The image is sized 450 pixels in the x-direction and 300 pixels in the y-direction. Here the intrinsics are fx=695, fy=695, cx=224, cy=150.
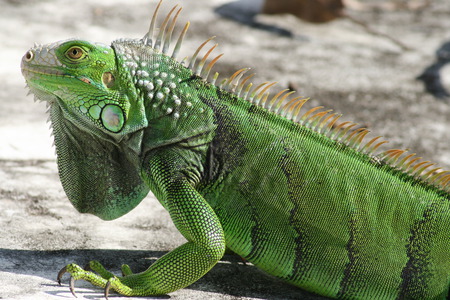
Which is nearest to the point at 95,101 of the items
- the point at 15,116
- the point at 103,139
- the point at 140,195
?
the point at 103,139

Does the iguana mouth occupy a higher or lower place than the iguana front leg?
higher

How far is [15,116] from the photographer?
27.2 ft

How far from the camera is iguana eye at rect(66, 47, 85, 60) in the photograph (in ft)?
15.6

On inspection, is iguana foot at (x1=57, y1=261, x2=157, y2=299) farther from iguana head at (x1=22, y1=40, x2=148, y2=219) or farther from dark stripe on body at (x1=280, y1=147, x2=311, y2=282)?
dark stripe on body at (x1=280, y1=147, x2=311, y2=282)

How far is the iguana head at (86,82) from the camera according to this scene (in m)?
4.76

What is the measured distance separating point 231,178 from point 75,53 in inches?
55.0

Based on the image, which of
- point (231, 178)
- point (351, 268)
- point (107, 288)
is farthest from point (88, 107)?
point (351, 268)

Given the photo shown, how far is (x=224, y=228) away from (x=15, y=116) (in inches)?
168

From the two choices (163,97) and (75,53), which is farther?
(163,97)

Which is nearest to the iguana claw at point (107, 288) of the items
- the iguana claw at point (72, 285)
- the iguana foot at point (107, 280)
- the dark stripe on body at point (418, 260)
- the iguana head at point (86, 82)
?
the iguana foot at point (107, 280)

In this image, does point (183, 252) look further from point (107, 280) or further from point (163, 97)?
point (163, 97)

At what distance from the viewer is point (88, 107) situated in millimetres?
4766

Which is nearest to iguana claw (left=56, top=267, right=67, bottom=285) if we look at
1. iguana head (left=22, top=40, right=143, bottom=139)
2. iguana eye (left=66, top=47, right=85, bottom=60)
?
iguana head (left=22, top=40, right=143, bottom=139)

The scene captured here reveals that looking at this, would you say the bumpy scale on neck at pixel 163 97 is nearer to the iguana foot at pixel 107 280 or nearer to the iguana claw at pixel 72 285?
the iguana foot at pixel 107 280
